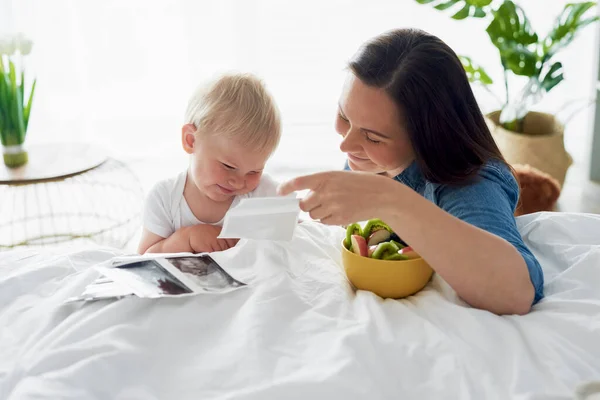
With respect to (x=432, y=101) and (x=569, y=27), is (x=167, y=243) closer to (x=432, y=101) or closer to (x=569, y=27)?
(x=432, y=101)

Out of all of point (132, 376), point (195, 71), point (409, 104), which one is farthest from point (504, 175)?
point (195, 71)

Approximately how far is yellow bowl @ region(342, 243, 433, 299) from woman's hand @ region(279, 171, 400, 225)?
133 millimetres

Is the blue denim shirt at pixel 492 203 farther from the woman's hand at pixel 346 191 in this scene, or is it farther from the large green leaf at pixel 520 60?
the large green leaf at pixel 520 60

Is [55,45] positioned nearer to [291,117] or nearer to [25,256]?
[291,117]

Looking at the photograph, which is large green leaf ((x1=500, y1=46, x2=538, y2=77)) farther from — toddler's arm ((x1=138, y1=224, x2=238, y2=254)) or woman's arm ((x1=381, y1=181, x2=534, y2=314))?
woman's arm ((x1=381, y1=181, x2=534, y2=314))

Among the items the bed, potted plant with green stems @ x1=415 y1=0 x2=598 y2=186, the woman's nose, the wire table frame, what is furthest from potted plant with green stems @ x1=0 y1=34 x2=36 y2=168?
potted plant with green stems @ x1=415 y1=0 x2=598 y2=186

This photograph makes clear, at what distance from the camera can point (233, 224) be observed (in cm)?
114

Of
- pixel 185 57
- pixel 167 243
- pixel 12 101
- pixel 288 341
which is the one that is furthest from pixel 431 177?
pixel 185 57

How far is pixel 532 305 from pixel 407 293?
24 cm

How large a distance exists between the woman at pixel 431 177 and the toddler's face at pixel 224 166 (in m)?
0.26

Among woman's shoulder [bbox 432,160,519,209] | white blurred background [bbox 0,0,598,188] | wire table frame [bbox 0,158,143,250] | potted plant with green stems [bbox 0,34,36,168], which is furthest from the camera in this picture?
white blurred background [bbox 0,0,598,188]

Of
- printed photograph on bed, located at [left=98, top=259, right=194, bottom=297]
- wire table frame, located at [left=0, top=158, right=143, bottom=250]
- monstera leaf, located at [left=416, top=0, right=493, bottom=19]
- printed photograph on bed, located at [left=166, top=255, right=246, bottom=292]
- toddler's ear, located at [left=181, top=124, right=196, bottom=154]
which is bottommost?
wire table frame, located at [left=0, top=158, right=143, bottom=250]

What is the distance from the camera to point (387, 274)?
1219 mm

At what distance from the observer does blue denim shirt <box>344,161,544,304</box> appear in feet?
3.96
